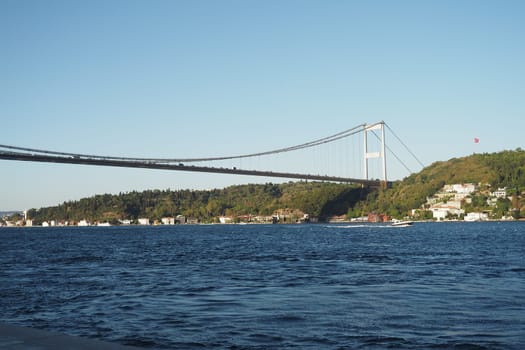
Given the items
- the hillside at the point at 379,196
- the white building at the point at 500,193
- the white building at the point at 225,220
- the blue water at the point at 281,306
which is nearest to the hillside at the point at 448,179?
the hillside at the point at 379,196

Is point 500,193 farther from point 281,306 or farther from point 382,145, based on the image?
point 281,306

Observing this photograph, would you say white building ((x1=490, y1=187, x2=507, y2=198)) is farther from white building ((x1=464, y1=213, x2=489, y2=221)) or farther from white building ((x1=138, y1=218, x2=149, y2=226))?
white building ((x1=138, y1=218, x2=149, y2=226))

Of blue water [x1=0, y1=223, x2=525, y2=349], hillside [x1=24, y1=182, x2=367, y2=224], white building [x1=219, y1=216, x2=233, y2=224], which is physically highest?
hillside [x1=24, y1=182, x2=367, y2=224]

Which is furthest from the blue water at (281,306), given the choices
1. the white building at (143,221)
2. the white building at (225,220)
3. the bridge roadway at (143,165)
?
the white building at (143,221)

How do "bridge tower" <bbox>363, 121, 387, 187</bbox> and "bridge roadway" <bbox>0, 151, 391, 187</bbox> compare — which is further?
"bridge tower" <bbox>363, 121, 387, 187</bbox>

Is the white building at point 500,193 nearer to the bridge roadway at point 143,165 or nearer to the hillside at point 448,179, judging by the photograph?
the hillside at point 448,179

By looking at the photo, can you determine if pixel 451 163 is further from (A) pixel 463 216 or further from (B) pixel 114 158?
(B) pixel 114 158

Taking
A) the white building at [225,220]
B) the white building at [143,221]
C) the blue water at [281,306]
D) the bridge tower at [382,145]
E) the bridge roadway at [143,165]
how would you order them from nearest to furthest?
the blue water at [281,306], the bridge roadway at [143,165], the bridge tower at [382,145], the white building at [225,220], the white building at [143,221]

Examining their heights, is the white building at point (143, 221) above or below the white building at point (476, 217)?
below


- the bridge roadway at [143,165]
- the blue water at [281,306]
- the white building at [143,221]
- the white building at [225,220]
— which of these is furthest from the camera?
the white building at [143,221]

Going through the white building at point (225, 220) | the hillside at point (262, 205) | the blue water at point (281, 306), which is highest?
the hillside at point (262, 205)

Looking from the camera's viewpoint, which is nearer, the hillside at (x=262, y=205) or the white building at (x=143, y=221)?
the hillside at (x=262, y=205)

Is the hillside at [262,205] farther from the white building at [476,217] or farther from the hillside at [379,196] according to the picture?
the white building at [476,217]

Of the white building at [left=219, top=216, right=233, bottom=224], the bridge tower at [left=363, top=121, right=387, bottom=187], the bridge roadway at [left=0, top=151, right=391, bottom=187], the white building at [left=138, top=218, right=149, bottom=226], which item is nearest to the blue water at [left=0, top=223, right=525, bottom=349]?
the bridge roadway at [left=0, top=151, right=391, bottom=187]
